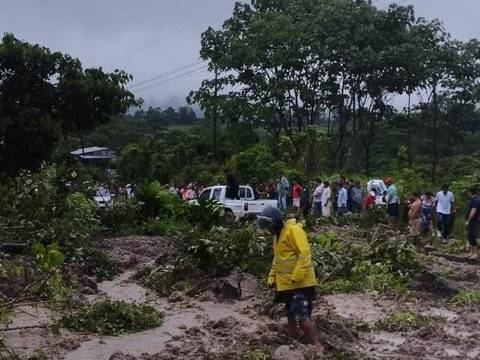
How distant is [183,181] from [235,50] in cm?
707

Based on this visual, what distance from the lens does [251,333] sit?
902 centimetres

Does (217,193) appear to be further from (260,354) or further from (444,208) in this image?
(260,354)

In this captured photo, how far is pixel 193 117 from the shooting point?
313 feet

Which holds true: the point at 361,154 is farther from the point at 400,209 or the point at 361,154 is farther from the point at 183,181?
the point at 400,209

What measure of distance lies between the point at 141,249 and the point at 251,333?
26.7ft

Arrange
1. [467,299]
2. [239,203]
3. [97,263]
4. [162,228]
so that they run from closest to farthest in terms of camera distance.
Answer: [467,299], [97,263], [162,228], [239,203]

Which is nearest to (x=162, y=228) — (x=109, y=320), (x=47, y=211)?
(x=47, y=211)

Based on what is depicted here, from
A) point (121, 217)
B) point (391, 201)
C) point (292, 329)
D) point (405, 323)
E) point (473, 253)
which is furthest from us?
point (391, 201)

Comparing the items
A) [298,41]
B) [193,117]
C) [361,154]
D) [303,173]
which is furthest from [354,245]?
[193,117]

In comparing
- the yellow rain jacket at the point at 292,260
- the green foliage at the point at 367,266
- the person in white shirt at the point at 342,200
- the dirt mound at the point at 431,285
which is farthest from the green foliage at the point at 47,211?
the person in white shirt at the point at 342,200

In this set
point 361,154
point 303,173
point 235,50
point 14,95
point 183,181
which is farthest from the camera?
point 361,154

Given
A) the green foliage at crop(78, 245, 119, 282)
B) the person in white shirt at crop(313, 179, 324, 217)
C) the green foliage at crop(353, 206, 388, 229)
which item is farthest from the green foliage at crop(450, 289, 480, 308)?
the person in white shirt at crop(313, 179, 324, 217)

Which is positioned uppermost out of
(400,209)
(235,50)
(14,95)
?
(235,50)

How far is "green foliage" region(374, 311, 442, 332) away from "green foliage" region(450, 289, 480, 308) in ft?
4.17
